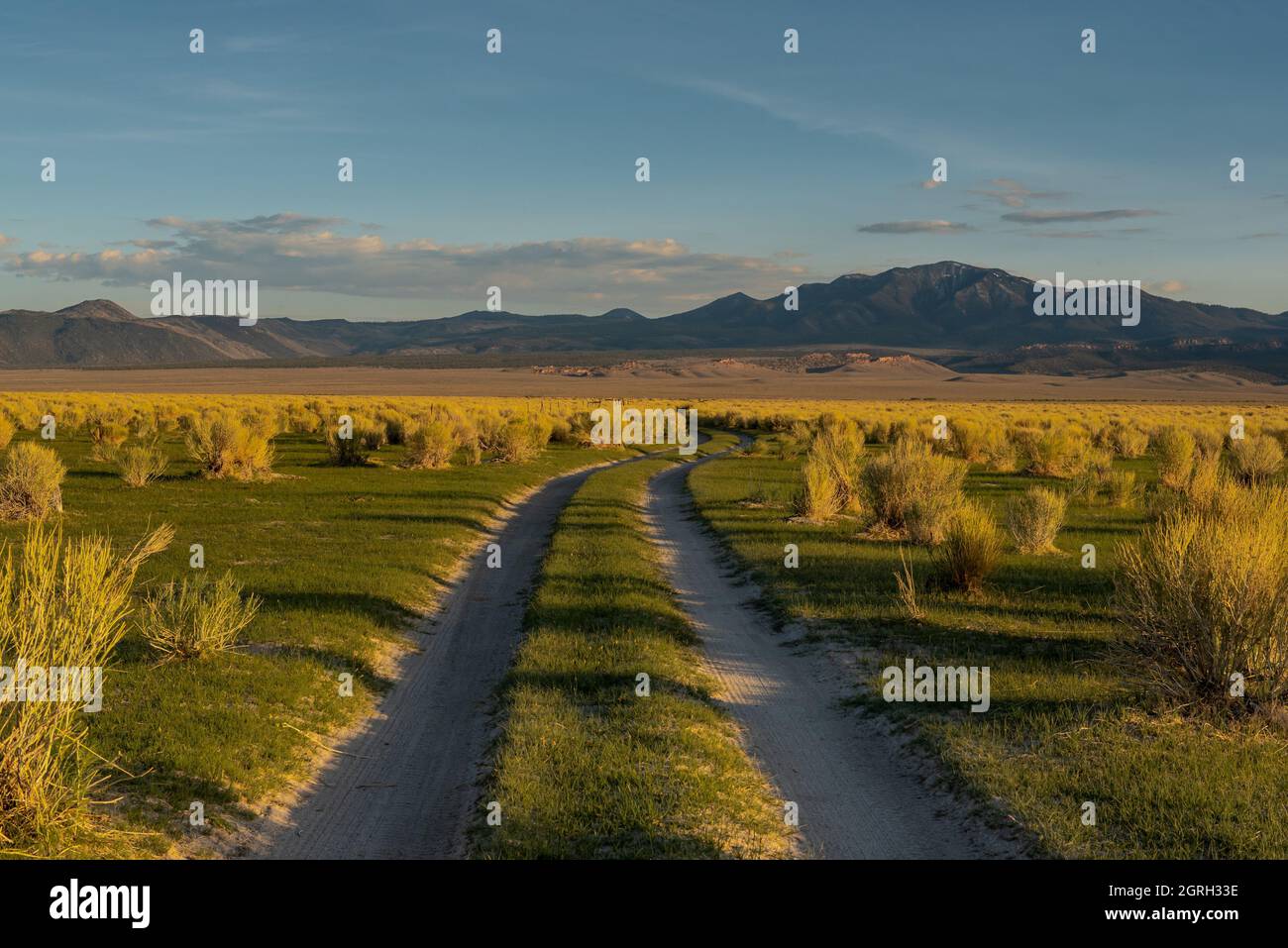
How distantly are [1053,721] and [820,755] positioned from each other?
2.07 meters

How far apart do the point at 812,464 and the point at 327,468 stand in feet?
54.9

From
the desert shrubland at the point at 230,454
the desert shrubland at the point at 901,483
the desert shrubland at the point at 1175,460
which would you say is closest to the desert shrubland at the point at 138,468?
the desert shrubland at the point at 230,454

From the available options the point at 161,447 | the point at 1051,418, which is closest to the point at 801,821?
the point at 161,447

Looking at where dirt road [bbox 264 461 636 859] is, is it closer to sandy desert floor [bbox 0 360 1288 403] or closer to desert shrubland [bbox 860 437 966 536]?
desert shrubland [bbox 860 437 966 536]

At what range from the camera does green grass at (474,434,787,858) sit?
623cm

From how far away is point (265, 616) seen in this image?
1149cm

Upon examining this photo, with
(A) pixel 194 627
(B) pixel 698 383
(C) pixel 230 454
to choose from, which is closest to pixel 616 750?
(A) pixel 194 627

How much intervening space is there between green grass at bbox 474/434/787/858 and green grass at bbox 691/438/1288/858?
1809 millimetres

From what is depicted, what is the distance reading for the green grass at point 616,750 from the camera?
20.4 ft

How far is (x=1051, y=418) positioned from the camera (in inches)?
2201

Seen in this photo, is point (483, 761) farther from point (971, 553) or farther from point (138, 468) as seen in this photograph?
point (138, 468)
